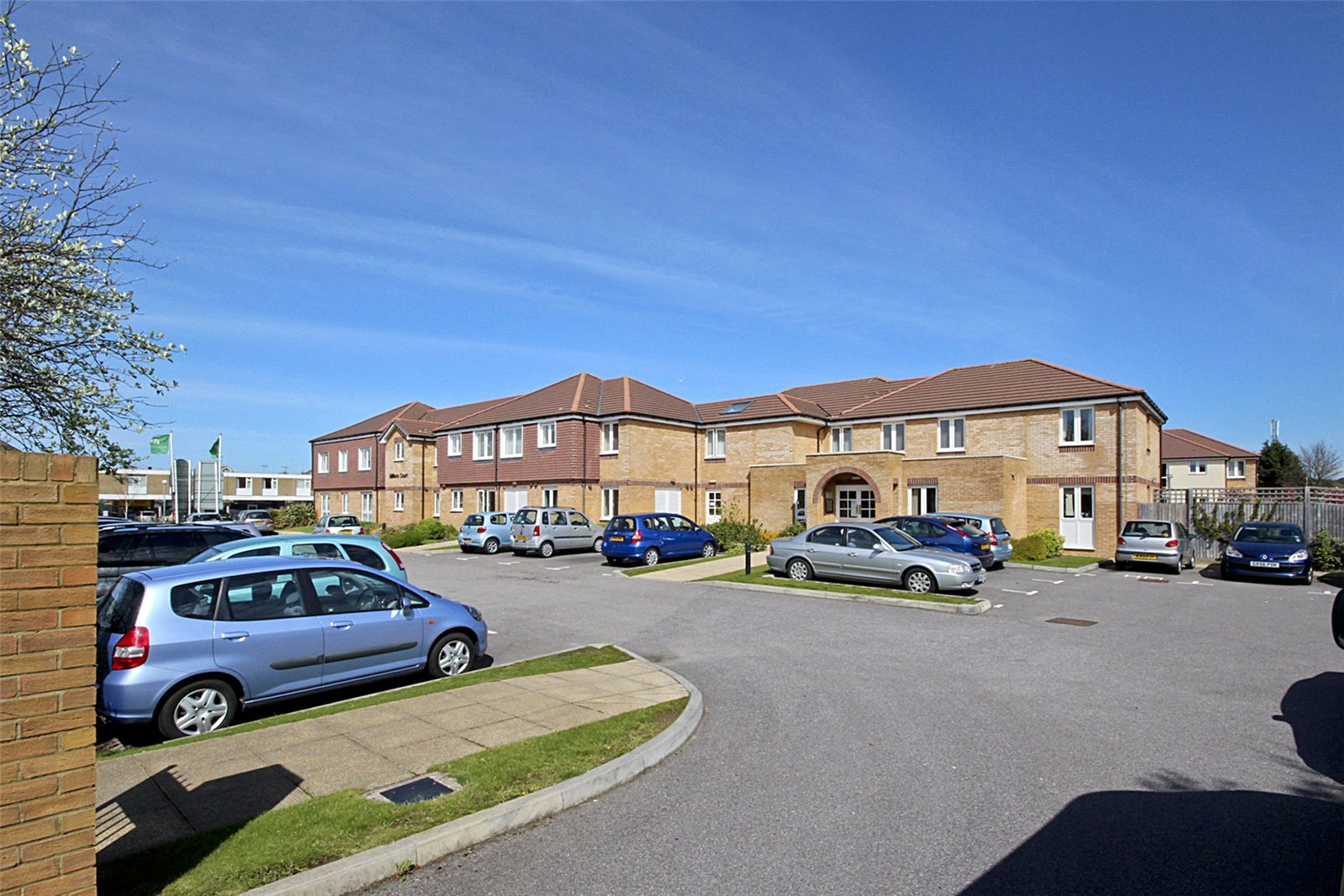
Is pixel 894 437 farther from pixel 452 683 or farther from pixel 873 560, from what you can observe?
pixel 452 683

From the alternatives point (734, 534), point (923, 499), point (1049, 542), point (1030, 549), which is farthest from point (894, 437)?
point (1030, 549)

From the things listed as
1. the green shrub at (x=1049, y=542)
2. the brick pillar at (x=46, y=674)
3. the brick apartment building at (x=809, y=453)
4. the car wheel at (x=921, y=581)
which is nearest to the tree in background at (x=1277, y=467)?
the brick apartment building at (x=809, y=453)

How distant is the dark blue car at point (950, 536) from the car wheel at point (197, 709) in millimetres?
17637

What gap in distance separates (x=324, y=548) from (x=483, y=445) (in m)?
30.1

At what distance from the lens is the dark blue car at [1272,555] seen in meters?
20.7

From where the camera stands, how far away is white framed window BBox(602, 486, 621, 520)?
3666cm

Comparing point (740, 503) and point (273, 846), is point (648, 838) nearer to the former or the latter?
point (273, 846)

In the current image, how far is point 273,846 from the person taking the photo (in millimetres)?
4777

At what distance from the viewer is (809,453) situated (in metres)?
37.3

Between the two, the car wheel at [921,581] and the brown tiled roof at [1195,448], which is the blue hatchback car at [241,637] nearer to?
the car wheel at [921,581]

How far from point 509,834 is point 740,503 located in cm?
3334

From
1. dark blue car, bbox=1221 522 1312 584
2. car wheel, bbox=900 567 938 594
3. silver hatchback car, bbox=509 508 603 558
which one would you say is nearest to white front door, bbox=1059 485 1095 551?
dark blue car, bbox=1221 522 1312 584

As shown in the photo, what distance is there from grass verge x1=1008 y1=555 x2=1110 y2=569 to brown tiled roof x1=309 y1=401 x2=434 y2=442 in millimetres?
37870

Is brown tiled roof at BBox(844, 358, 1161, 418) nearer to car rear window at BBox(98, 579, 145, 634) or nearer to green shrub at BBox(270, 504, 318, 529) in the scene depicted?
car rear window at BBox(98, 579, 145, 634)
